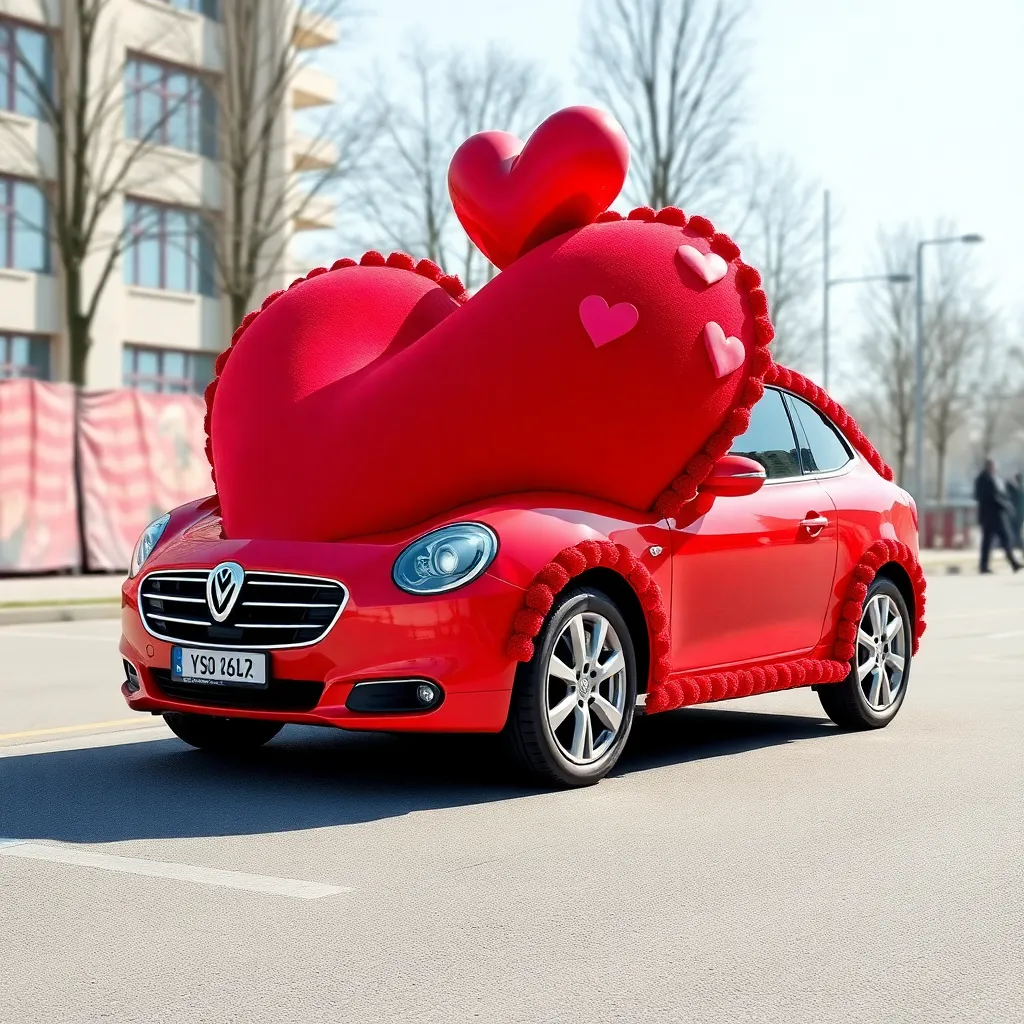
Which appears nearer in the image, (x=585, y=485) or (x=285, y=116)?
(x=585, y=485)

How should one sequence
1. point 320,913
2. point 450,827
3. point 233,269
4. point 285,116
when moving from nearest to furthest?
point 320,913, point 450,827, point 233,269, point 285,116

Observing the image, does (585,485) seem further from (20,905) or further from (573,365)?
(20,905)

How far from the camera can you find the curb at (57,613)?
51.9ft

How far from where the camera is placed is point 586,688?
264 inches

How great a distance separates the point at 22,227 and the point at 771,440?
33058 millimetres

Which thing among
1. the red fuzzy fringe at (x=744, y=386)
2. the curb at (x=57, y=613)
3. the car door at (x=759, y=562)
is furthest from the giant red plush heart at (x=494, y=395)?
the curb at (x=57, y=613)

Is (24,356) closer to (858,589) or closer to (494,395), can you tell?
(858,589)

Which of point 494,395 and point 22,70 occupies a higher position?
point 22,70

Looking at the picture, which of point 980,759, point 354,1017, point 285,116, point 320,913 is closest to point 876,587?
point 980,759

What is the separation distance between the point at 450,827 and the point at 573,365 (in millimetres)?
1918

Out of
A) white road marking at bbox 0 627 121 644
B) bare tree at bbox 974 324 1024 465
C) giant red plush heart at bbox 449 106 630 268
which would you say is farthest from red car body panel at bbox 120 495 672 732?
bare tree at bbox 974 324 1024 465

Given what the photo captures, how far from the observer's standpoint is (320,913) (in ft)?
15.7

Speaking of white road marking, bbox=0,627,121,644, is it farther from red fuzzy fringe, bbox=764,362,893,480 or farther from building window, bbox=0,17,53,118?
building window, bbox=0,17,53,118

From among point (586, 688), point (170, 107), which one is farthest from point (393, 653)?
point (170, 107)
